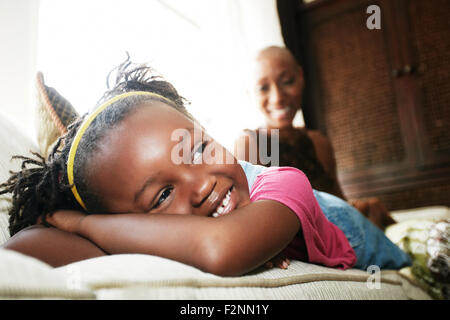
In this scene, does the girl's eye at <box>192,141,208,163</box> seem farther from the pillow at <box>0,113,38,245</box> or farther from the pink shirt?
the pillow at <box>0,113,38,245</box>

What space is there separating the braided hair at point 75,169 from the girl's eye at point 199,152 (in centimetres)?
6

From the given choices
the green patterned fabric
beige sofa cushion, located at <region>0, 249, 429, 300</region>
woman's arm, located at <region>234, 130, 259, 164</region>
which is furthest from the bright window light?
the green patterned fabric

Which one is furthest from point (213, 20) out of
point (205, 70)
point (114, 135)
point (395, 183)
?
point (395, 183)

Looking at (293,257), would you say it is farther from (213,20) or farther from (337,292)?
(213,20)

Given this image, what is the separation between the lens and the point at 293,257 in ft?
1.63

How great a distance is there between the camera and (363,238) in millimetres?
749

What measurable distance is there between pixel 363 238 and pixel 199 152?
0.46m

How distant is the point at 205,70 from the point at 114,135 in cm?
32

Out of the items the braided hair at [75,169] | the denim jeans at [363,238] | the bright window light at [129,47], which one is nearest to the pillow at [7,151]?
the braided hair at [75,169]

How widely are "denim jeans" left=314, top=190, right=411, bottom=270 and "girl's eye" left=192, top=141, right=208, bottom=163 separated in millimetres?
Answer: 349

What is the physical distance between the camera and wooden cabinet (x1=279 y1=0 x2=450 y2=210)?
1.67 metres

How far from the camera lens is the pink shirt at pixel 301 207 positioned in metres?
0.42
